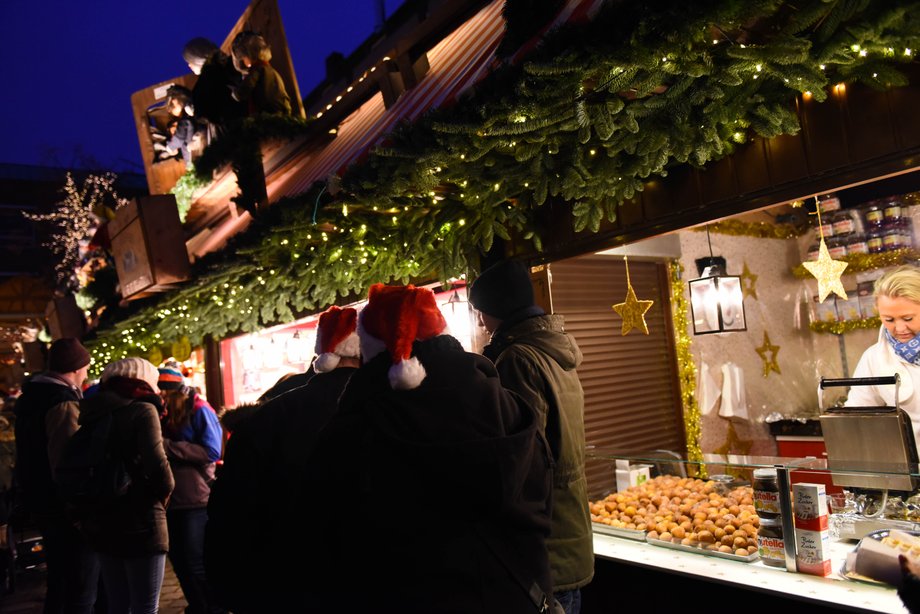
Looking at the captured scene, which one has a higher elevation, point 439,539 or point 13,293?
point 13,293

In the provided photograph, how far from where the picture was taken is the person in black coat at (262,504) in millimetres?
2445

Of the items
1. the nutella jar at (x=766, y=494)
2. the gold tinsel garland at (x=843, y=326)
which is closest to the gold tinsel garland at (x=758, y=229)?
the gold tinsel garland at (x=843, y=326)

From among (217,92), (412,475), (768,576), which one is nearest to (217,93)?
(217,92)

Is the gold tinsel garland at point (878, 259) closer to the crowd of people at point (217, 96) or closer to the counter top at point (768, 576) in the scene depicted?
the counter top at point (768, 576)

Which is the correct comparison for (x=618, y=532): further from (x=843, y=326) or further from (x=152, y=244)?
(x=152, y=244)

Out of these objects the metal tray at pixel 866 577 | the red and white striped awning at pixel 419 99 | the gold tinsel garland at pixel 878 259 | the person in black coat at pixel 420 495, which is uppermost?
the red and white striped awning at pixel 419 99

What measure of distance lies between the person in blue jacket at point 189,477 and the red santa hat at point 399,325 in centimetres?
404

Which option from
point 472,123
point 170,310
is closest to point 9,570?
point 170,310

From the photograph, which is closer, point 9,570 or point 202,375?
point 9,570

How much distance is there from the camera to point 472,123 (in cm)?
334

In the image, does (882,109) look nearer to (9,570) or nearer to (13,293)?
(9,570)

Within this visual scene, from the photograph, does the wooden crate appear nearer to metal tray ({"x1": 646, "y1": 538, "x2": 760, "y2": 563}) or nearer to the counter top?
the counter top


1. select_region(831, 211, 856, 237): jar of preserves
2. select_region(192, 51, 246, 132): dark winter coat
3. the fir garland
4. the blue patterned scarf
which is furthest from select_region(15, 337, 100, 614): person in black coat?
select_region(831, 211, 856, 237): jar of preserves

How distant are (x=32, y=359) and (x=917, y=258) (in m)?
17.9
